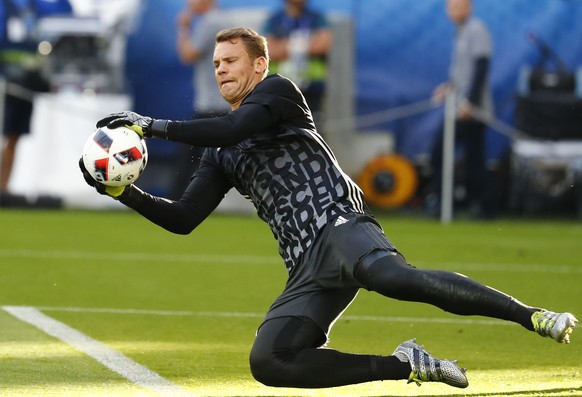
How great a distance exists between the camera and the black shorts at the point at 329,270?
5.61m

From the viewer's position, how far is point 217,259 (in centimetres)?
1304

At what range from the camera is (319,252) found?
572 centimetres

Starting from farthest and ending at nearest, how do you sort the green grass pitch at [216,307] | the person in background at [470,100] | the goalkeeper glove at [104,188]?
the person in background at [470,100], the green grass pitch at [216,307], the goalkeeper glove at [104,188]

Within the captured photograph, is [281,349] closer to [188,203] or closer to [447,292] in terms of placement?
[447,292]

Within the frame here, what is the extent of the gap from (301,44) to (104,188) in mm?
14334

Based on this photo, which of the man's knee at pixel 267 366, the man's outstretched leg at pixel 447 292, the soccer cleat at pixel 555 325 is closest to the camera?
the soccer cleat at pixel 555 325

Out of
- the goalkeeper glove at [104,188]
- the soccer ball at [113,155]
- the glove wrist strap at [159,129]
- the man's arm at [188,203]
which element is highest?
the glove wrist strap at [159,129]

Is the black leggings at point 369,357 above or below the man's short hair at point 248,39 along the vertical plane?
below

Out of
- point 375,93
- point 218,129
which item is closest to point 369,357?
point 218,129

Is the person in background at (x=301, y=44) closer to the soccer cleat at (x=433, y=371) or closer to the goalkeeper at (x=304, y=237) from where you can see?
the goalkeeper at (x=304, y=237)

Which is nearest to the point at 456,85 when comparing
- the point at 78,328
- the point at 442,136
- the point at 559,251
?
the point at 442,136

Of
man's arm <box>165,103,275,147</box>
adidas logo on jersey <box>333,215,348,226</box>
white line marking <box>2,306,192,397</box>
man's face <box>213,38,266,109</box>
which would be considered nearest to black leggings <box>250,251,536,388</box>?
adidas logo on jersey <box>333,215,348,226</box>

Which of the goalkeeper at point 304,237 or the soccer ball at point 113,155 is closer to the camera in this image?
the goalkeeper at point 304,237

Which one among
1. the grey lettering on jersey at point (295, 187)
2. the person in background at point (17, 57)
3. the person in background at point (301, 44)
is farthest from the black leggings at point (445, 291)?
the person in background at point (17, 57)
